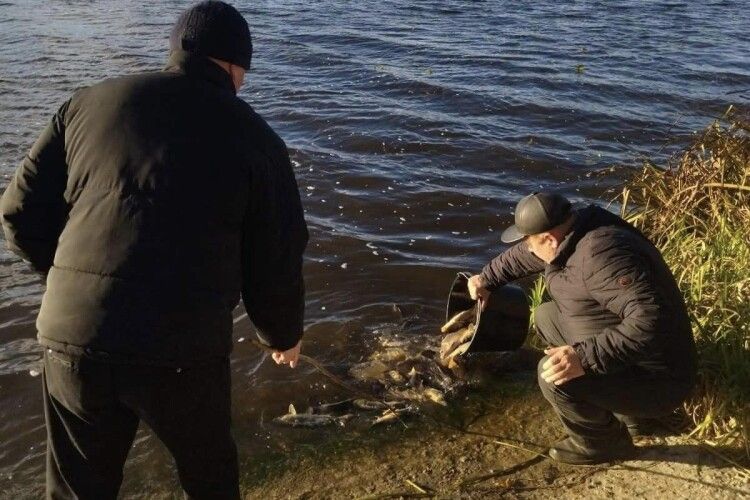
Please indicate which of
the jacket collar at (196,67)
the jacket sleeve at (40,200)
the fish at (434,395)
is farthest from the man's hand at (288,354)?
the fish at (434,395)

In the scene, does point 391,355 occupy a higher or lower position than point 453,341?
lower

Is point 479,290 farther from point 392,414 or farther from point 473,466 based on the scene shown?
point 473,466

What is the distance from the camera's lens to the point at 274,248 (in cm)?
261

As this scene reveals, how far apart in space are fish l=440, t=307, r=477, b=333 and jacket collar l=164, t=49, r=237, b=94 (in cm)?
289

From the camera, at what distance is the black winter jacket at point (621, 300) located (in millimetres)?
3488

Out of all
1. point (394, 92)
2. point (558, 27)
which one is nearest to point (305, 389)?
point (394, 92)

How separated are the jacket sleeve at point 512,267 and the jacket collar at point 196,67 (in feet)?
7.53

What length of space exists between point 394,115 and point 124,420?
27.2ft

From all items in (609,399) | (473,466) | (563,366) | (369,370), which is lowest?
(369,370)

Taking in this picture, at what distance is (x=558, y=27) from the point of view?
15.9m

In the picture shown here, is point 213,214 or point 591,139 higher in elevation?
point 213,214

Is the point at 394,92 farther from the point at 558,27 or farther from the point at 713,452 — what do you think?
the point at 713,452

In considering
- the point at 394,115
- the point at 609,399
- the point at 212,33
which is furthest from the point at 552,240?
the point at 394,115

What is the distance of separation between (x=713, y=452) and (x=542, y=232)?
1.36 m
